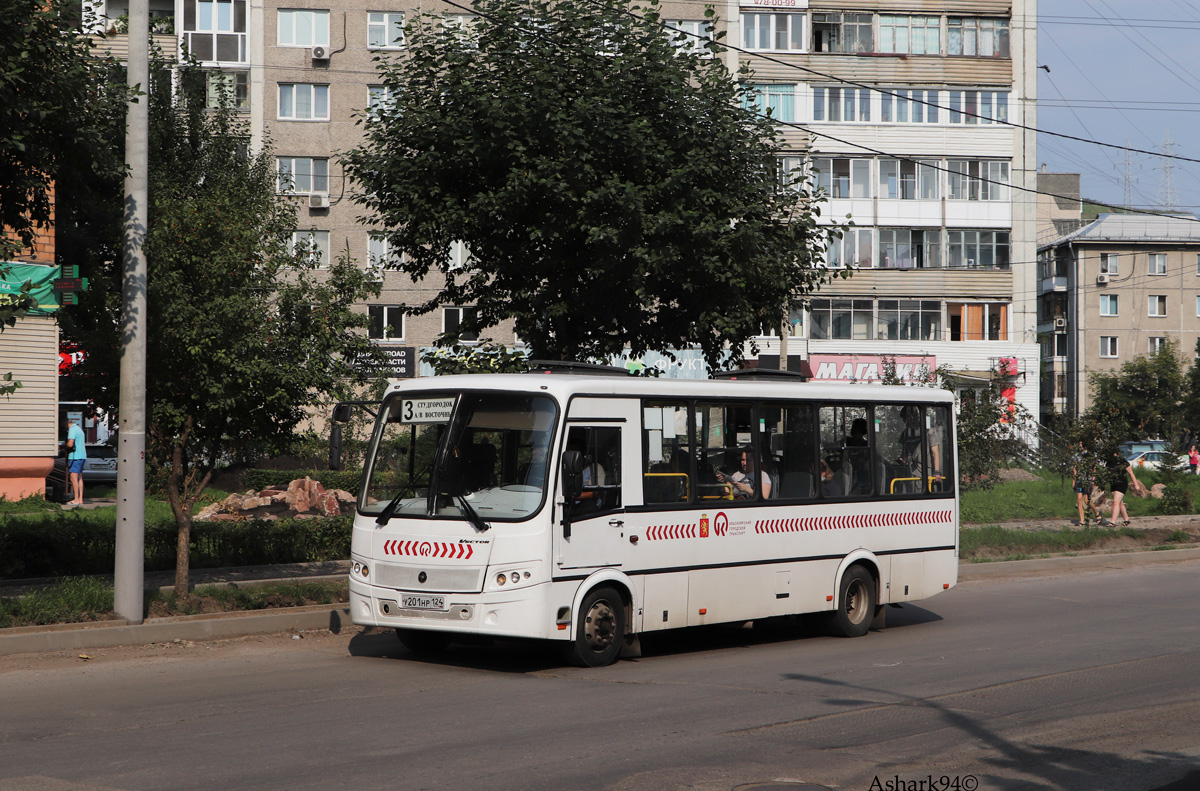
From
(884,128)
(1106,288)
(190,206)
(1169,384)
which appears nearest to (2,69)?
(190,206)

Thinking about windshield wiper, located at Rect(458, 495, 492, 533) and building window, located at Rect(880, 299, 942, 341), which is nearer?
windshield wiper, located at Rect(458, 495, 492, 533)

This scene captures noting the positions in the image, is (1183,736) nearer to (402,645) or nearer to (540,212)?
(402,645)

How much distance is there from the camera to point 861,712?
8.78 meters

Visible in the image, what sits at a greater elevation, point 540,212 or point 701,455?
point 540,212

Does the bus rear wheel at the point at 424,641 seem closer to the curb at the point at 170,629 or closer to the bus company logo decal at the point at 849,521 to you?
the curb at the point at 170,629

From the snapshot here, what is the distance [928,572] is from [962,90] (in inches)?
1521

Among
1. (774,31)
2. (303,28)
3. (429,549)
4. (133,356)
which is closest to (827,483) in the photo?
(429,549)

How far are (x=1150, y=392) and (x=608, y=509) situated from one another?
6508cm

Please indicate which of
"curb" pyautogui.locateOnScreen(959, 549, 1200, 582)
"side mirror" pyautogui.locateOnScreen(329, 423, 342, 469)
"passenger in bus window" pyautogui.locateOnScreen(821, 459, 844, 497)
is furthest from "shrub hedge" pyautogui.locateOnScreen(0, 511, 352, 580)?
"curb" pyautogui.locateOnScreen(959, 549, 1200, 582)

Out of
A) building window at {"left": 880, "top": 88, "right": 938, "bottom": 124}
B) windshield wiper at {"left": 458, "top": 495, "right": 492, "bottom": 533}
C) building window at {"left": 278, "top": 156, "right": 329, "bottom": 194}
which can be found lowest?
windshield wiper at {"left": 458, "top": 495, "right": 492, "bottom": 533}

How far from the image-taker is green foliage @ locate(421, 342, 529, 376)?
50.5 feet

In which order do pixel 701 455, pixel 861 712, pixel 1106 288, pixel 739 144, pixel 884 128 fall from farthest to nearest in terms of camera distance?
pixel 1106 288
pixel 884 128
pixel 739 144
pixel 701 455
pixel 861 712

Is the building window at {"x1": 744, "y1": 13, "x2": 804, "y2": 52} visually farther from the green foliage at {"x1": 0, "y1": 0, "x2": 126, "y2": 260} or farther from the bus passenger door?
the bus passenger door

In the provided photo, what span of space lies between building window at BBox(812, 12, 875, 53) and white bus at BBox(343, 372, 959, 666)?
124 feet
